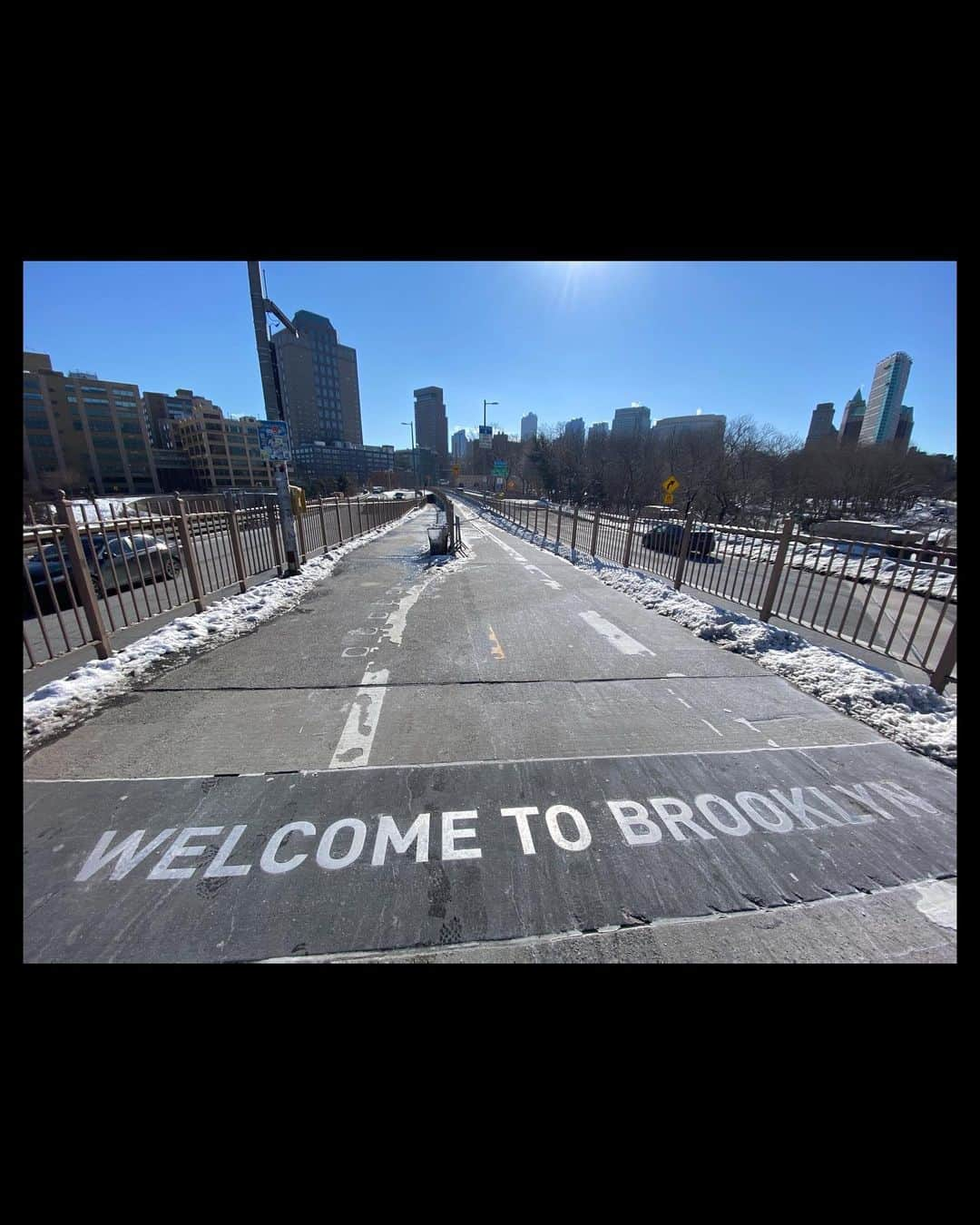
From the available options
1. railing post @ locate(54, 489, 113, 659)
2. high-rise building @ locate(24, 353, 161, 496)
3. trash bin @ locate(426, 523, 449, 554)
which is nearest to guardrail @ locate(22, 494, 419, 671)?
railing post @ locate(54, 489, 113, 659)

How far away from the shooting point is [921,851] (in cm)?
228

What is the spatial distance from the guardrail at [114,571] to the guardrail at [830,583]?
23.0 feet

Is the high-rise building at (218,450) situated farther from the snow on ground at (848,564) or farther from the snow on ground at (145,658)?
the snow on ground at (848,564)

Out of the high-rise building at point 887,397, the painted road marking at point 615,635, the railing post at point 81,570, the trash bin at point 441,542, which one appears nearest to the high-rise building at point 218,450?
the trash bin at point 441,542

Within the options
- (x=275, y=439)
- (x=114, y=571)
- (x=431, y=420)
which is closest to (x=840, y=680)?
(x=114, y=571)

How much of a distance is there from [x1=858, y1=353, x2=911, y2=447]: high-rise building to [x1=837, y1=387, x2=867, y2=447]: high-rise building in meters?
1.28

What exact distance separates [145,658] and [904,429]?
83.1 meters

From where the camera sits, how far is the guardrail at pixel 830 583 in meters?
4.51

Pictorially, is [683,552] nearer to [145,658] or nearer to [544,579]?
[544,579]

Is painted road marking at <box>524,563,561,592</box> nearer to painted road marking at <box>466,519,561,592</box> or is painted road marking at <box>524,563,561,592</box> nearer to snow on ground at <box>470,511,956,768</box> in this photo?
painted road marking at <box>466,519,561,592</box>

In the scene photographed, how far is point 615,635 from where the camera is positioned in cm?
564

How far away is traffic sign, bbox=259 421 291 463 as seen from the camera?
8438 mm
